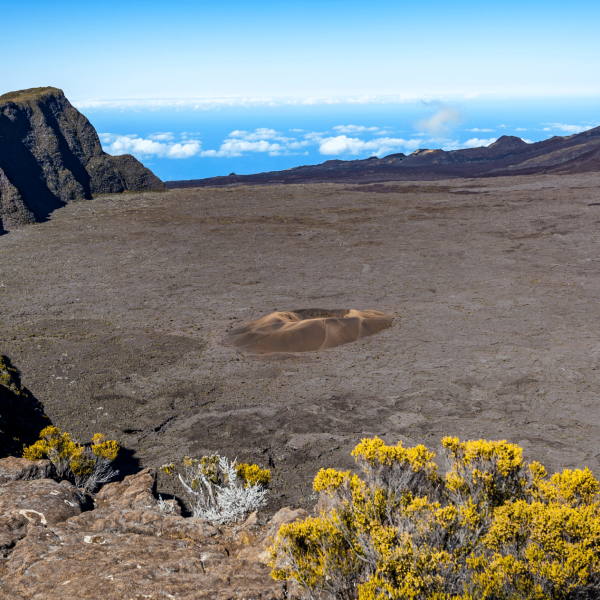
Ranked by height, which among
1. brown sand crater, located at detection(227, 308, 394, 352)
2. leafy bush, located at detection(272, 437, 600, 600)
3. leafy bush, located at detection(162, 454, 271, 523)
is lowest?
leafy bush, located at detection(162, 454, 271, 523)

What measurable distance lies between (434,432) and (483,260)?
17.1 metres

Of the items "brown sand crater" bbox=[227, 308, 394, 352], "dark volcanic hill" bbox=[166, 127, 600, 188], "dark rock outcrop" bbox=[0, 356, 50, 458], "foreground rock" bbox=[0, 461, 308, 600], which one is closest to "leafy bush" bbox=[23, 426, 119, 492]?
"dark rock outcrop" bbox=[0, 356, 50, 458]

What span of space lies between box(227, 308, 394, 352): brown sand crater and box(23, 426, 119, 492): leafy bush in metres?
7.33

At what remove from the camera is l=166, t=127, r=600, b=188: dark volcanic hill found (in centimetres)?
6619

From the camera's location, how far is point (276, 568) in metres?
4.80

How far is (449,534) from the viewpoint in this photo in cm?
469

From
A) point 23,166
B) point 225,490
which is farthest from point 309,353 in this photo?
point 23,166

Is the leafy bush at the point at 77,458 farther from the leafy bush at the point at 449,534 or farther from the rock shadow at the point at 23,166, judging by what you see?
the rock shadow at the point at 23,166

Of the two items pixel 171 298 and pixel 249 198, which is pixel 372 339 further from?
pixel 249 198

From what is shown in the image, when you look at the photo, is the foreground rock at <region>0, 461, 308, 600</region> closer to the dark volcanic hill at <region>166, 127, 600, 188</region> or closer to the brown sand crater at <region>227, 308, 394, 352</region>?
the brown sand crater at <region>227, 308, 394, 352</region>

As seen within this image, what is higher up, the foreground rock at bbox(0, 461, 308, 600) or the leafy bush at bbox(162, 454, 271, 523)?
the foreground rock at bbox(0, 461, 308, 600)

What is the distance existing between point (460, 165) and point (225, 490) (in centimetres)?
8238

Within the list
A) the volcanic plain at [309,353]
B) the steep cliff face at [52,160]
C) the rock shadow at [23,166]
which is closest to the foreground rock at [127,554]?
the volcanic plain at [309,353]

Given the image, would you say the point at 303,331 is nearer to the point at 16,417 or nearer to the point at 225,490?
the point at 16,417
